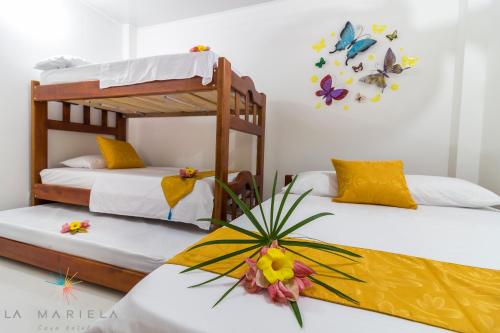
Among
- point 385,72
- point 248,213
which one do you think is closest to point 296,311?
point 248,213

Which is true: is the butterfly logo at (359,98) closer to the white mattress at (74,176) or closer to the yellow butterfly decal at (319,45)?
the yellow butterfly decal at (319,45)

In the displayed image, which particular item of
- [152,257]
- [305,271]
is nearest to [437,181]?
[305,271]

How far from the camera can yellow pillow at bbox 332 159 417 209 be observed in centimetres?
147

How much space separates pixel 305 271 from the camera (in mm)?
578

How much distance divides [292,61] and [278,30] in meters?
0.35

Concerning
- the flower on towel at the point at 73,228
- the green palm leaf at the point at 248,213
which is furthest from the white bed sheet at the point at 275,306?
the flower on towel at the point at 73,228

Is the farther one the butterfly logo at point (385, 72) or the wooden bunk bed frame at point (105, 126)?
the butterfly logo at point (385, 72)

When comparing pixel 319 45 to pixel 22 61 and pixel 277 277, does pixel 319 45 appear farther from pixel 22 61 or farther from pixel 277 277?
pixel 22 61

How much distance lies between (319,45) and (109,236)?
2337 mm

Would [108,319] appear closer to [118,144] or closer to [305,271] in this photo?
[305,271]

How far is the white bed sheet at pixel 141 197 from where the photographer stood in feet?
4.92

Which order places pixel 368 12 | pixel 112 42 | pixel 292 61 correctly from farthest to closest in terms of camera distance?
1. pixel 112 42
2. pixel 292 61
3. pixel 368 12

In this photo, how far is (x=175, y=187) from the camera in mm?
1561

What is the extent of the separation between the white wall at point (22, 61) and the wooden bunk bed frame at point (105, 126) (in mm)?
110
